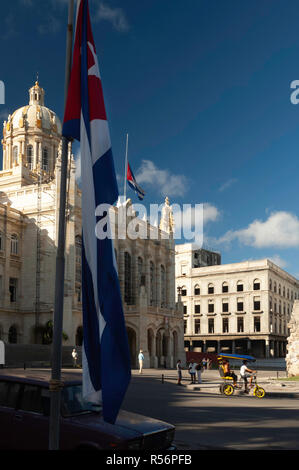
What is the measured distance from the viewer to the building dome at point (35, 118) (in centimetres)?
6556

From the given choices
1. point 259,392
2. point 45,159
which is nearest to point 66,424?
point 259,392

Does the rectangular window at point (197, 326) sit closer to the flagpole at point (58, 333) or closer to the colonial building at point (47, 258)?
the colonial building at point (47, 258)

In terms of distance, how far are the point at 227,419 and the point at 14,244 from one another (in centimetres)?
4089

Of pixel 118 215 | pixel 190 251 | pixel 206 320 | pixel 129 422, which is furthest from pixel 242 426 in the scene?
pixel 190 251

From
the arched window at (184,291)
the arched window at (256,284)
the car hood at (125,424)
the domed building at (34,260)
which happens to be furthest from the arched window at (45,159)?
the car hood at (125,424)

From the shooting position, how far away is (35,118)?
216 ft

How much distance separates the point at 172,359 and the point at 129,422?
2212 inches

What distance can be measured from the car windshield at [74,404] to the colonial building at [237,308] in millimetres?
74528

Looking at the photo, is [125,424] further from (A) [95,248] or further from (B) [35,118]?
(B) [35,118]

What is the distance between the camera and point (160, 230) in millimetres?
71688

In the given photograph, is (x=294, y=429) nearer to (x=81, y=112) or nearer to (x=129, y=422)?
(x=129, y=422)

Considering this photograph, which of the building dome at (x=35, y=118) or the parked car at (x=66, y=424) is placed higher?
the building dome at (x=35, y=118)

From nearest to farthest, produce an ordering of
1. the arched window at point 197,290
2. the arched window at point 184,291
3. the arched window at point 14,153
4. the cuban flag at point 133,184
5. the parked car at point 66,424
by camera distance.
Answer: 1. the parked car at point 66,424
2. the cuban flag at point 133,184
3. the arched window at point 14,153
4. the arched window at point 197,290
5. the arched window at point 184,291

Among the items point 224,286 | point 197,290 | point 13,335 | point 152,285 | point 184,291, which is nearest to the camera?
point 13,335
